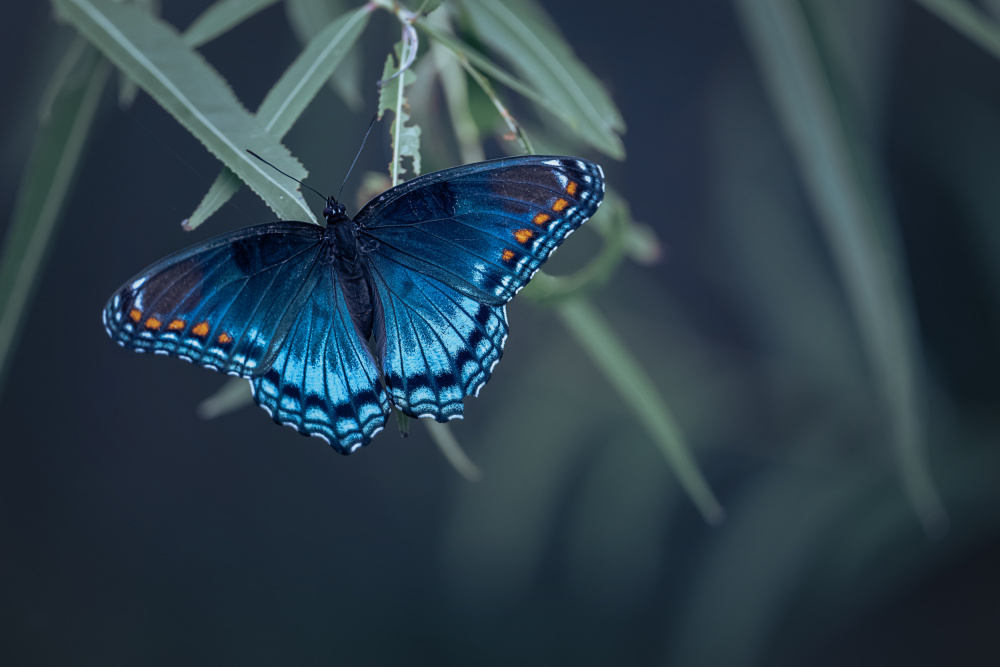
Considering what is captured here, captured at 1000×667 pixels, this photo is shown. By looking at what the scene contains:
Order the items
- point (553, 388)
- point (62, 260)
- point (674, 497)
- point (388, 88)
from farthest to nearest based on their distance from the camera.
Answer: point (674, 497)
point (553, 388)
point (62, 260)
point (388, 88)

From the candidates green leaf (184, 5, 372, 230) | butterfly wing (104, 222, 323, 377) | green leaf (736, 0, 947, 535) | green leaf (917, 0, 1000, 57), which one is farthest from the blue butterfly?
green leaf (917, 0, 1000, 57)

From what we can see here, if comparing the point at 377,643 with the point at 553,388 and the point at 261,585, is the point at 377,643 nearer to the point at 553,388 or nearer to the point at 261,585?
the point at 261,585

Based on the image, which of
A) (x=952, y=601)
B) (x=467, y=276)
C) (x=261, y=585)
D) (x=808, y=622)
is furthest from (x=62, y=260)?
(x=952, y=601)

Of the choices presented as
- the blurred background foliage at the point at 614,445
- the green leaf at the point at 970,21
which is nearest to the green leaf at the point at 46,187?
the blurred background foliage at the point at 614,445

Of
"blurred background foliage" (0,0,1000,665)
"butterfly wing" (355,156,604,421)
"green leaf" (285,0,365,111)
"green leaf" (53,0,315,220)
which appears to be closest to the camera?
"green leaf" (53,0,315,220)

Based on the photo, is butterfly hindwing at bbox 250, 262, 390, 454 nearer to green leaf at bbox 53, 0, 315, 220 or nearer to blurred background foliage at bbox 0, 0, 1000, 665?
green leaf at bbox 53, 0, 315, 220

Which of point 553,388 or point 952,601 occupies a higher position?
point 553,388
